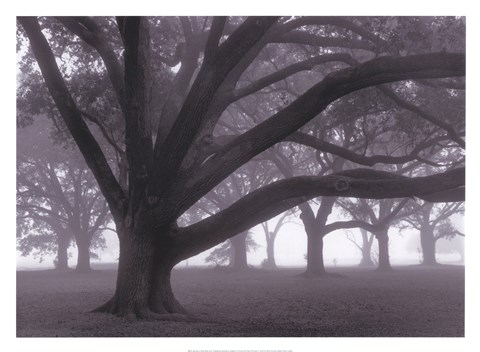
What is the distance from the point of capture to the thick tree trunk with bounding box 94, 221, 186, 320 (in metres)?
10.9

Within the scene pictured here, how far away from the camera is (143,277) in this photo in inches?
433

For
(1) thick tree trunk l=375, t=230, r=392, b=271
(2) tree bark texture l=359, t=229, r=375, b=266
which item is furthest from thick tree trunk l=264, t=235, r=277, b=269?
(1) thick tree trunk l=375, t=230, r=392, b=271

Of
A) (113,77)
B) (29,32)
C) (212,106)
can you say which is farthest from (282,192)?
(29,32)

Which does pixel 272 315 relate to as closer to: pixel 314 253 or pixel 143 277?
pixel 143 277

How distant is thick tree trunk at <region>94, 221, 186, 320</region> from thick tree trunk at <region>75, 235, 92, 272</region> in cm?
2401

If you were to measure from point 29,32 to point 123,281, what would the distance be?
251 inches

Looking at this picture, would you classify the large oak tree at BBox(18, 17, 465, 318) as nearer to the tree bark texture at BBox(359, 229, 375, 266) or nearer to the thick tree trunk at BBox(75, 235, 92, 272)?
the thick tree trunk at BBox(75, 235, 92, 272)

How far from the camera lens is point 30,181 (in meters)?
35.4

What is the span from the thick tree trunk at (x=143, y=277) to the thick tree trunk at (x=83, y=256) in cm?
2401

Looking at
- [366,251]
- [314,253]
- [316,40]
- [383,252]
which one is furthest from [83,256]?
[366,251]

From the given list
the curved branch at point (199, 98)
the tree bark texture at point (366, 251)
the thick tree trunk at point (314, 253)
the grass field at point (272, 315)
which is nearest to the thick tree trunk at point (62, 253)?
the thick tree trunk at point (314, 253)

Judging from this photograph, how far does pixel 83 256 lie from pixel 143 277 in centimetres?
2540

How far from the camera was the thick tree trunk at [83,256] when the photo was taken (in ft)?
112
